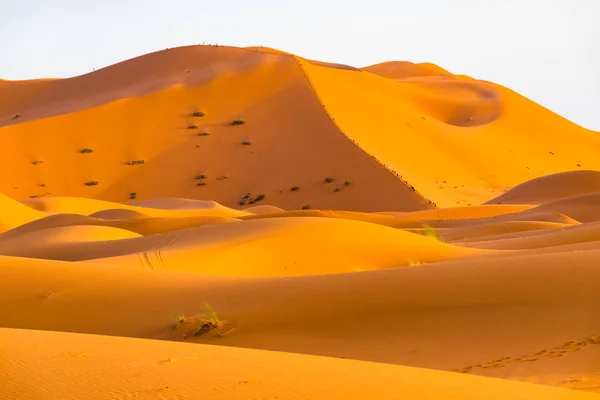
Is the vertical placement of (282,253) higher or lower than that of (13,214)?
lower

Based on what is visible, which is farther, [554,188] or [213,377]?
[554,188]

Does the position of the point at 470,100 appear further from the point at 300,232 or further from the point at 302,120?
the point at 300,232

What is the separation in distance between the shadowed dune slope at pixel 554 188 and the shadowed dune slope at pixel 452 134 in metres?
3.15

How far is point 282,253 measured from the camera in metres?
14.4

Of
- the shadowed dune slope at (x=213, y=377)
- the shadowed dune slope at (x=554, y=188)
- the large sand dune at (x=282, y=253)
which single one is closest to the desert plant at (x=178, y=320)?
the large sand dune at (x=282, y=253)

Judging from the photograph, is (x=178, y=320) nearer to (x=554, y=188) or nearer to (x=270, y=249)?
(x=270, y=249)

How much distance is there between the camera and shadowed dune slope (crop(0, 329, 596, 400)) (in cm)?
447

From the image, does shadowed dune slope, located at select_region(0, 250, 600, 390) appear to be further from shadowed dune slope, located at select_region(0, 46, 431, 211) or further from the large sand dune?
shadowed dune slope, located at select_region(0, 46, 431, 211)

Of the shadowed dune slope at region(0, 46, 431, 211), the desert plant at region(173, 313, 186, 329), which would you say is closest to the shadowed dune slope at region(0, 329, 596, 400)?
the desert plant at region(173, 313, 186, 329)

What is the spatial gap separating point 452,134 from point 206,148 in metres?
16.0

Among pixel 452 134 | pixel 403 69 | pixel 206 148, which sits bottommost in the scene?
pixel 206 148

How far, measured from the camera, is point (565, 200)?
27.1 metres

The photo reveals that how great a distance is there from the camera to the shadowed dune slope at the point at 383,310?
6723 mm

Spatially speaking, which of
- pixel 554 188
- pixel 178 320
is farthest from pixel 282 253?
pixel 554 188
